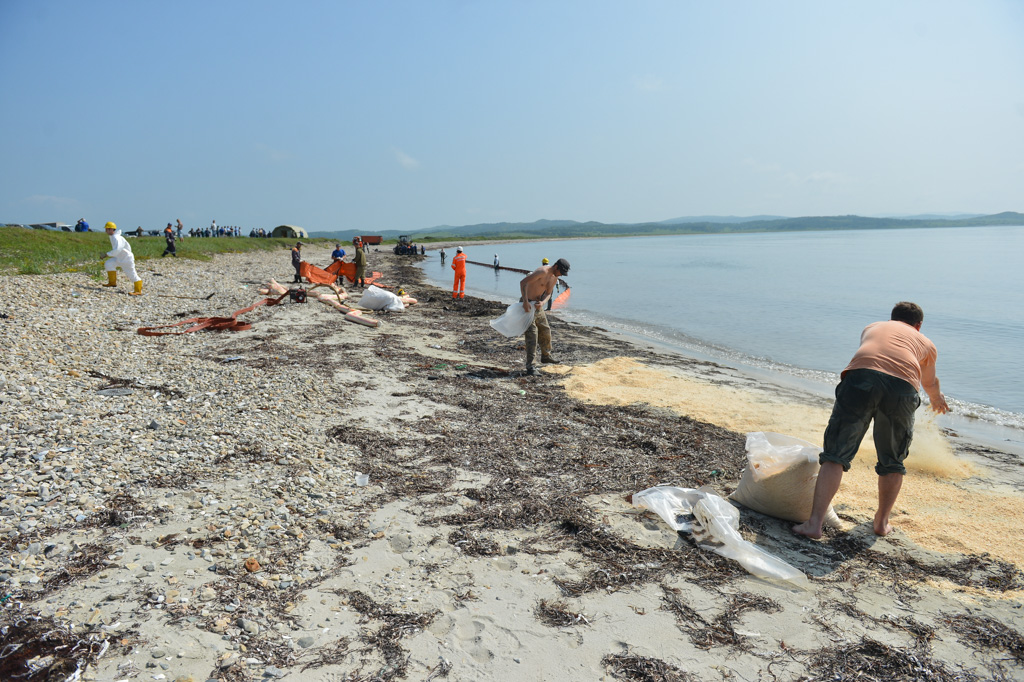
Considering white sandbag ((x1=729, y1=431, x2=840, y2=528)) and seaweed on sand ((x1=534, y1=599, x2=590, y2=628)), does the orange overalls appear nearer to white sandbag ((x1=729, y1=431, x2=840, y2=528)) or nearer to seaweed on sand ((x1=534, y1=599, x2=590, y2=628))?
white sandbag ((x1=729, y1=431, x2=840, y2=528))

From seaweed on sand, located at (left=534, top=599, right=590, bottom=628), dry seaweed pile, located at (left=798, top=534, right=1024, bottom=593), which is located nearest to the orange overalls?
dry seaweed pile, located at (left=798, top=534, right=1024, bottom=593)

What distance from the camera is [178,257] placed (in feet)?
92.9

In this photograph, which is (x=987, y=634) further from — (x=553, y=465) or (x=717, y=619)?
(x=553, y=465)

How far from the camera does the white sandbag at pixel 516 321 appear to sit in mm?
9391

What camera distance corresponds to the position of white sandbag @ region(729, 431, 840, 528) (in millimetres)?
4301

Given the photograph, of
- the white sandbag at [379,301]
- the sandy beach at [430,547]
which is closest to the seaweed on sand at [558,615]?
the sandy beach at [430,547]

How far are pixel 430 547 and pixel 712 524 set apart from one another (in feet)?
6.45

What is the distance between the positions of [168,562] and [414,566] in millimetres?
1453

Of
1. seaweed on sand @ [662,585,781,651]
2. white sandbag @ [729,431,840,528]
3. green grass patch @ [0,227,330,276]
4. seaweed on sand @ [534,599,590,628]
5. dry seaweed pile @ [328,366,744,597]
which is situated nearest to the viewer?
seaweed on sand @ [662,585,781,651]

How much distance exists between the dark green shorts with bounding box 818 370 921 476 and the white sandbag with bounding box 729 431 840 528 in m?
0.28

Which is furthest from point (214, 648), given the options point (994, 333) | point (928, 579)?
point (994, 333)

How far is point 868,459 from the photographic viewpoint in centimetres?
601

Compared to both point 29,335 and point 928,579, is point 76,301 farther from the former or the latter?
point 928,579

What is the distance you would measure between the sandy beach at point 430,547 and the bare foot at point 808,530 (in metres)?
0.08
